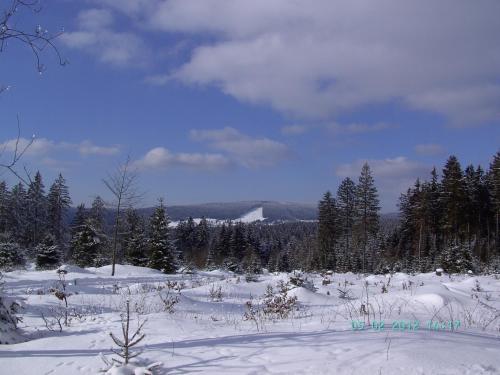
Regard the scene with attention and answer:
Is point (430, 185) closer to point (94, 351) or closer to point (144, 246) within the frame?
point (144, 246)

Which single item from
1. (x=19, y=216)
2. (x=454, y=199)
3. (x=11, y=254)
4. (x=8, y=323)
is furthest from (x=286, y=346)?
(x=19, y=216)

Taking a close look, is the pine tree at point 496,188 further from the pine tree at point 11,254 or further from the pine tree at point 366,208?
the pine tree at point 11,254

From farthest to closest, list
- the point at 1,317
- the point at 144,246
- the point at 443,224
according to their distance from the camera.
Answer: the point at 443,224 → the point at 144,246 → the point at 1,317

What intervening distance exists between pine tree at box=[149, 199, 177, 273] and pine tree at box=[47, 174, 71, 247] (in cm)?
2523

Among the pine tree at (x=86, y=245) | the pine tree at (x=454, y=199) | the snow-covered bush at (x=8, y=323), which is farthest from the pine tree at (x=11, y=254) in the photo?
the pine tree at (x=454, y=199)

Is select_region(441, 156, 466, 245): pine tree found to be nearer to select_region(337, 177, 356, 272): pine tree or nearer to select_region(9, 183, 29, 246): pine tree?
select_region(337, 177, 356, 272): pine tree

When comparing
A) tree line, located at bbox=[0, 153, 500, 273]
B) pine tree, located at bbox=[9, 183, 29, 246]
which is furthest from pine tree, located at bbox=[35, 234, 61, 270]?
pine tree, located at bbox=[9, 183, 29, 246]

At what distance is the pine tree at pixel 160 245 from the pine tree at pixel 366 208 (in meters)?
20.9

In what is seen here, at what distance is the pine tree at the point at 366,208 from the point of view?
1816 inches

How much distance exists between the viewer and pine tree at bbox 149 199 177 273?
116 ft

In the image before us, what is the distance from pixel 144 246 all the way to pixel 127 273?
17.4 meters

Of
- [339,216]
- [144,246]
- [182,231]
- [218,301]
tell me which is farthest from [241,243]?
[218,301]

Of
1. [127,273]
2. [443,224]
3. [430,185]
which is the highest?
[430,185]

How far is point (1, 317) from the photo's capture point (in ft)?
19.8
